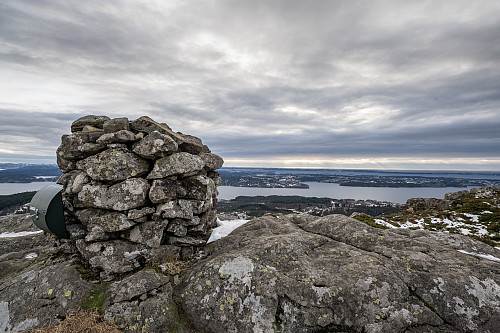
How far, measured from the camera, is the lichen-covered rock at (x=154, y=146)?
32.6 ft

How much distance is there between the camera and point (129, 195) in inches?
377

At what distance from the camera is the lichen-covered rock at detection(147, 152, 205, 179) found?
33.3ft

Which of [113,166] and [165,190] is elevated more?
[113,166]

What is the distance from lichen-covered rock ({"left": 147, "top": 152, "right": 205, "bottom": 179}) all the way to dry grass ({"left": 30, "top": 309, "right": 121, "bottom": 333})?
17.8ft

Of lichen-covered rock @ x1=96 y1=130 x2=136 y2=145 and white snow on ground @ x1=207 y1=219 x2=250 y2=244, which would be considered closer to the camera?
lichen-covered rock @ x1=96 y1=130 x2=136 y2=145

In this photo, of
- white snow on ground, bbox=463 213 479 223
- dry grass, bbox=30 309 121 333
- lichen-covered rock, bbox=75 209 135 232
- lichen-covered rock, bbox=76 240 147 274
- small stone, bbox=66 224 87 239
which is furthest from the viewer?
white snow on ground, bbox=463 213 479 223

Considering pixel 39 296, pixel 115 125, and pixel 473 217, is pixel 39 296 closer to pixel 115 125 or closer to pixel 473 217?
pixel 115 125

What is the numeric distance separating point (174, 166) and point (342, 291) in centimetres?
861

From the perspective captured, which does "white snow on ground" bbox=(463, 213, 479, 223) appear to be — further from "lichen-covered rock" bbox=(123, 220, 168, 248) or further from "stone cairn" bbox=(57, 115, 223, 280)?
"lichen-covered rock" bbox=(123, 220, 168, 248)

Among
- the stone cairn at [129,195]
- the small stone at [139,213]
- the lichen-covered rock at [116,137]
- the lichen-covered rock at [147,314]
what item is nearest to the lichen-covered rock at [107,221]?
the stone cairn at [129,195]

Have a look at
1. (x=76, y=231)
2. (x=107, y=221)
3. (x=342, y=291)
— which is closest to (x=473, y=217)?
(x=342, y=291)

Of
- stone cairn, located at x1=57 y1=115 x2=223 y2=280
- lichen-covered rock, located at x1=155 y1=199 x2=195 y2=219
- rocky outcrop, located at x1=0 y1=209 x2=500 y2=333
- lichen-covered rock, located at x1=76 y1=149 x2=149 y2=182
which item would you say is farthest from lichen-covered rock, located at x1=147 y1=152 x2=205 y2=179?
rocky outcrop, located at x1=0 y1=209 x2=500 y2=333

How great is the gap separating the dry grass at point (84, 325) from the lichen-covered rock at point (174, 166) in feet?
17.8

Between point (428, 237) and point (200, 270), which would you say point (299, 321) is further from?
point (428, 237)
